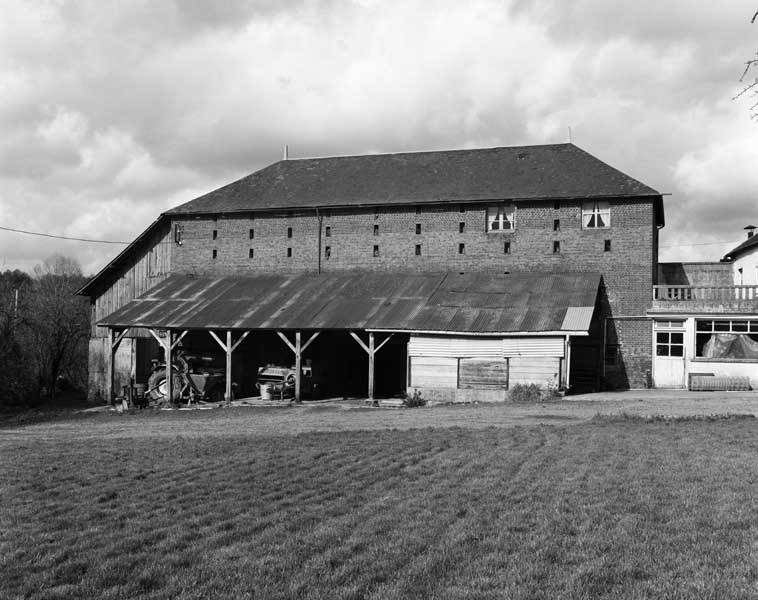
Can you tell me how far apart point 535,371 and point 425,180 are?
12.1m

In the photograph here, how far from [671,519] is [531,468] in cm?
314

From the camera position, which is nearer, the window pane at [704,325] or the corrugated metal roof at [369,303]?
the corrugated metal roof at [369,303]

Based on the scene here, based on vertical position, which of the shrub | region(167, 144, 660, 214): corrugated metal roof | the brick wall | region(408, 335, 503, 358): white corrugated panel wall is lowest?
the shrub

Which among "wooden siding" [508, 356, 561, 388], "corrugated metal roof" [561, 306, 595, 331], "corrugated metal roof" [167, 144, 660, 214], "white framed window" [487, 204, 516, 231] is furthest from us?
"white framed window" [487, 204, 516, 231]

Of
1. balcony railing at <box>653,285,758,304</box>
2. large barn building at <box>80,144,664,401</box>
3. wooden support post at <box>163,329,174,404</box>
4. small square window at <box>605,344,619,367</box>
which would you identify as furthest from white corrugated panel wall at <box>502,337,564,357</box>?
wooden support post at <box>163,329,174,404</box>

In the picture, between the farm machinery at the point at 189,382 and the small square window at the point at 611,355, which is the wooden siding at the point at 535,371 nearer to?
the small square window at the point at 611,355

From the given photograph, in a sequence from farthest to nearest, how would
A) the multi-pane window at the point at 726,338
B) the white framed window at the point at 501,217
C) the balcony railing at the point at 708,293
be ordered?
the white framed window at the point at 501,217 < the balcony railing at the point at 708,293 < the multi-pane window at the point at 726,338

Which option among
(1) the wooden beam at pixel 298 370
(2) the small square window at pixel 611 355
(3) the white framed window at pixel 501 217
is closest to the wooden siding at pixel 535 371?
(2) the small square window at pixel 611 355

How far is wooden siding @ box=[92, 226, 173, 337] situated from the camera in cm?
3588

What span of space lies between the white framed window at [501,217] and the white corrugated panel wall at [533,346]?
295 inches

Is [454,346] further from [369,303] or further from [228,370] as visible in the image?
[228,370]

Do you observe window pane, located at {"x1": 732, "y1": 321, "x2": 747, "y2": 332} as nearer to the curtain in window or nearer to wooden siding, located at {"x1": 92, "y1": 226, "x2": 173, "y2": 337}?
the curtain in window

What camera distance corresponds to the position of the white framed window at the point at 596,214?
30.4 m

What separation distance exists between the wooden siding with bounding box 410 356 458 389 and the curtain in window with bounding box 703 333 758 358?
910 cm
